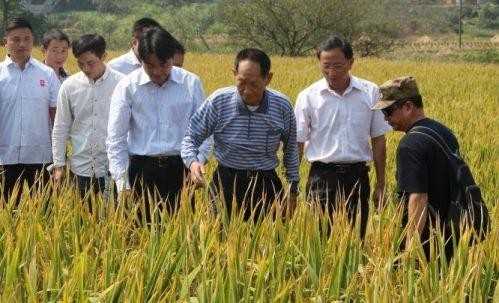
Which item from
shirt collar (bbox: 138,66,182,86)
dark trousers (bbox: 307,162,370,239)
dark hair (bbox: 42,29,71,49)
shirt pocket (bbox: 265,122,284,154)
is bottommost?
dark trousers (bbox: 307,162,370,239)

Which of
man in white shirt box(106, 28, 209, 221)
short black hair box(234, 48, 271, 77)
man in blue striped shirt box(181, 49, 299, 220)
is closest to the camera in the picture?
short black hair box(234, 48, 271, 77)

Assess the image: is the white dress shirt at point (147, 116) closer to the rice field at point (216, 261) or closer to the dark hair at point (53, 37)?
the rice field at point (216, 261)

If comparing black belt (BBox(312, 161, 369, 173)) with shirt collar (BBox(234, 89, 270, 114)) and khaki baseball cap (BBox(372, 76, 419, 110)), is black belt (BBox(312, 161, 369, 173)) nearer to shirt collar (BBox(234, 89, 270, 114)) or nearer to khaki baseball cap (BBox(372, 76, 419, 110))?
shirt collar (BBox(234, 89, 270, 114))

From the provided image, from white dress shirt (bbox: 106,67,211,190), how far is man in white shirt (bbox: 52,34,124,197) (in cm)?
32

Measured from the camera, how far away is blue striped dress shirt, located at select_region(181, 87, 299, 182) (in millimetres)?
3525

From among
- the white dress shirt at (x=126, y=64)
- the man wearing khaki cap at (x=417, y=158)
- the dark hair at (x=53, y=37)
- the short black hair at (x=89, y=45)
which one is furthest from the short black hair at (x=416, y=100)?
the dark hair at (x=53, y=37)

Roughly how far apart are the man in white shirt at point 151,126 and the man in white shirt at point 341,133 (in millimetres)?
635

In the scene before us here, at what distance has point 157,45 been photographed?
11.2 feet

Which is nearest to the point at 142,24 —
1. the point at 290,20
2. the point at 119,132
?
the point at 119,132

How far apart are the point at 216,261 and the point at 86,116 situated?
185 cm

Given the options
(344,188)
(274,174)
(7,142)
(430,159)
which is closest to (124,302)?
(430,159)

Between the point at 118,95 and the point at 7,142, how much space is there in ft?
3.19

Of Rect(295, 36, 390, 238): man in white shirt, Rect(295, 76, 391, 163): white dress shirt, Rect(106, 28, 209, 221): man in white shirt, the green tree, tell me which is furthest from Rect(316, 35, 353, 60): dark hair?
the green tree

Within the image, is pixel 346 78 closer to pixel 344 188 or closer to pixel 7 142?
pixel 344 188
